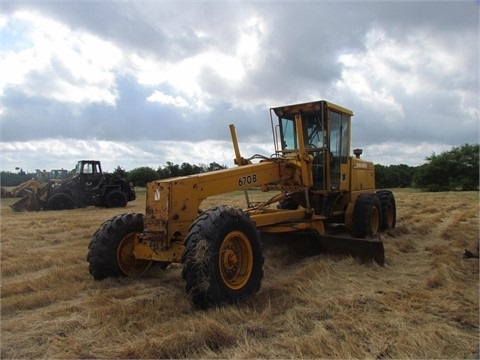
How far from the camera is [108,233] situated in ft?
19.3

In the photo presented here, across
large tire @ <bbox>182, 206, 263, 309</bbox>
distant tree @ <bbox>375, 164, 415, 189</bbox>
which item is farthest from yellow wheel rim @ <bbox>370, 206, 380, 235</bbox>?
distant tree @ <bbox>375, 164, 415, 189</bbox>

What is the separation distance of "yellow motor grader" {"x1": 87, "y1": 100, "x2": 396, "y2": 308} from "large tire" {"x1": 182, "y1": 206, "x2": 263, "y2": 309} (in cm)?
1

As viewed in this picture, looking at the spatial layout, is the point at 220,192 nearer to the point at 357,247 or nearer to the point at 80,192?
the point at 357,247

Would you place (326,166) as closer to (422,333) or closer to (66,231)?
(422,333)

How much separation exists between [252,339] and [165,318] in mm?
1041

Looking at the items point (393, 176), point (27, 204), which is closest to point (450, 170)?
point (393, 176)

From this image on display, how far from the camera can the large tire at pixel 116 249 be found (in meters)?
5.79

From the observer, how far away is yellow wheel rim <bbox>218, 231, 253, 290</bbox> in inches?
201

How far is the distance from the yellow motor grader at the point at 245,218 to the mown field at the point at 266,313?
12.2 inches

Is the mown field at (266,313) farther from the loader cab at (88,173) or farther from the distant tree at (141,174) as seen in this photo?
the distant tree at (141,174)

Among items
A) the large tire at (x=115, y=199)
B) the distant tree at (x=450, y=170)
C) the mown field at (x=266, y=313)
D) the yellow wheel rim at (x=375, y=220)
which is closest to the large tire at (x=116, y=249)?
the mown field at (x=266, y=313)

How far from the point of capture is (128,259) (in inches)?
239

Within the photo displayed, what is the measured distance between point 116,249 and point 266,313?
2.33m

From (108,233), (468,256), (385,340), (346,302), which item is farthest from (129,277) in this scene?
(468,256)
